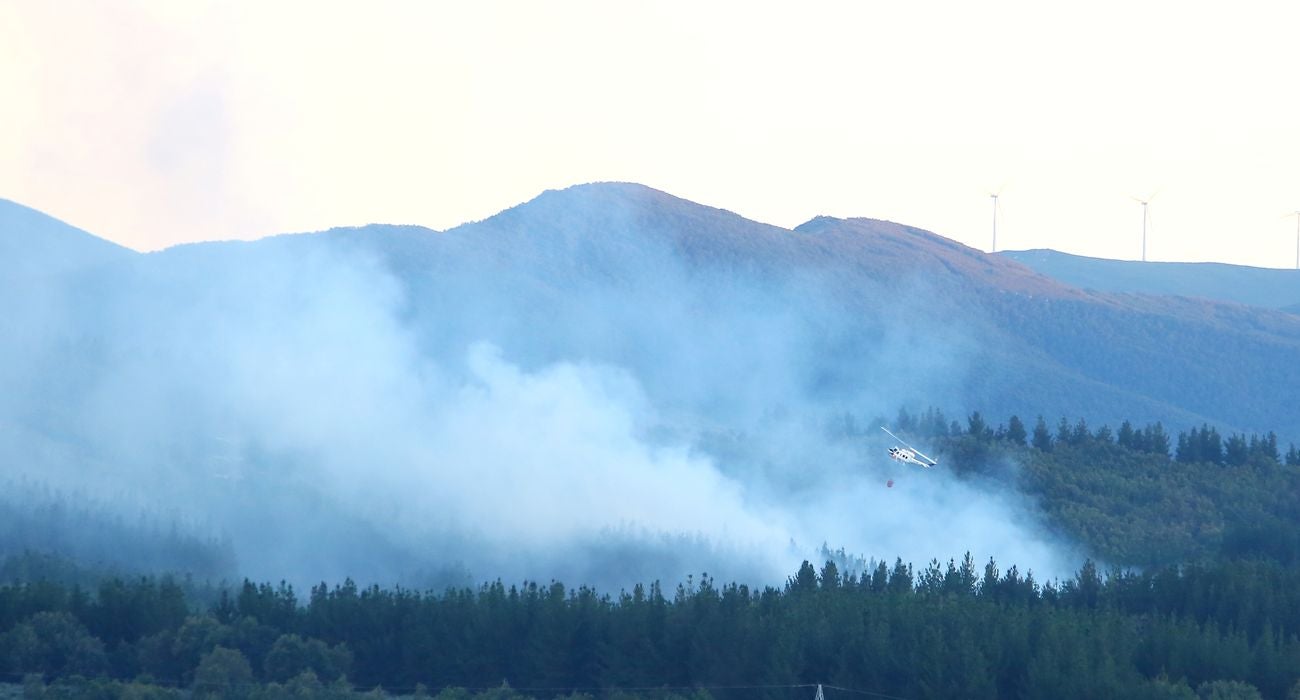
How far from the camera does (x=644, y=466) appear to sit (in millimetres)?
120500

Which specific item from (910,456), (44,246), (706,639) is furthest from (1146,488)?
(44,246)

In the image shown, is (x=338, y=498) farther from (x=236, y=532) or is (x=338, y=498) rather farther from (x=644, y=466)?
(x=644, y=466)

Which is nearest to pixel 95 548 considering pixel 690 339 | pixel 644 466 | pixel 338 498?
pixel 338 498

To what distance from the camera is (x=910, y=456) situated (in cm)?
11800

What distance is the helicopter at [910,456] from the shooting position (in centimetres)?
11532

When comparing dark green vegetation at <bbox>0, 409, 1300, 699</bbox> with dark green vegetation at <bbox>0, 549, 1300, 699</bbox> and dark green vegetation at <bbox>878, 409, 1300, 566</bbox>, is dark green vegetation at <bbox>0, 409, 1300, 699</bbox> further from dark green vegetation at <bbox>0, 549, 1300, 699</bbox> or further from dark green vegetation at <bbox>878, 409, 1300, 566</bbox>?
dark green vegetation at <bbox>878, 409, 1300, 566</bbox>

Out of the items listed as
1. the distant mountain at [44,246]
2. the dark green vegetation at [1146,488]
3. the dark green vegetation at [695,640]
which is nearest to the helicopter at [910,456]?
the dark green vegetation at [1146,488]

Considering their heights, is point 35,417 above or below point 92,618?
above

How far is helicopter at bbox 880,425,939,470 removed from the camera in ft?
378

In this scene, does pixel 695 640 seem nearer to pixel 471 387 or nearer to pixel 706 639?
pixel 706 639

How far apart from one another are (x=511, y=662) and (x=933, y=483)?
57.2m

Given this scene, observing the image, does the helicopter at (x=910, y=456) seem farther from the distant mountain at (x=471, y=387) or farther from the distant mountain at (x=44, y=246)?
the distant mountain at (x=44, y=246)

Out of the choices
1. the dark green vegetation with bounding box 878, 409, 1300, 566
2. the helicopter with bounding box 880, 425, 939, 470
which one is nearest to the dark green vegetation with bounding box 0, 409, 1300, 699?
the dark green vegetation with bounding box 878, 409, 1300, 566

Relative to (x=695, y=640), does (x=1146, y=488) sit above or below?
above
